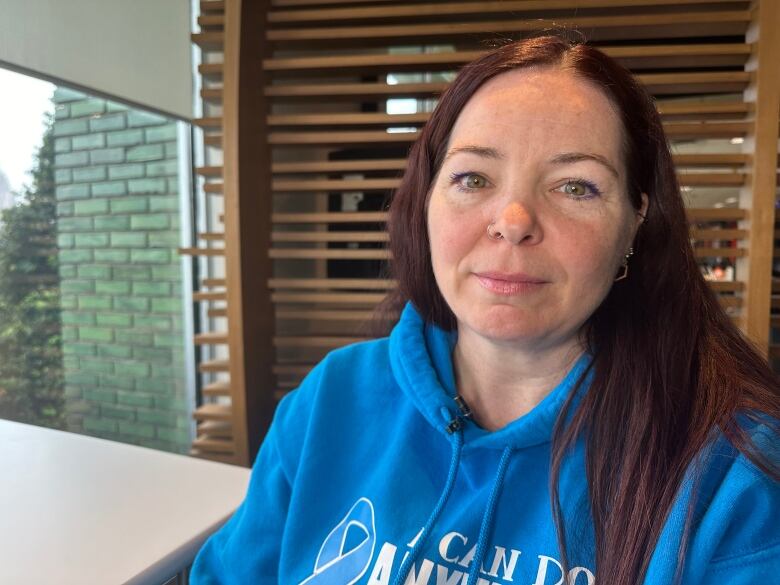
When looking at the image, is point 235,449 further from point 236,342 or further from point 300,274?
point 300,274

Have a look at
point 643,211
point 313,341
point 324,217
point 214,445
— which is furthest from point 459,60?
point 214,445

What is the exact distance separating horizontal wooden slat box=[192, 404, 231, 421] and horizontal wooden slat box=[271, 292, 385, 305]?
1.43 feet

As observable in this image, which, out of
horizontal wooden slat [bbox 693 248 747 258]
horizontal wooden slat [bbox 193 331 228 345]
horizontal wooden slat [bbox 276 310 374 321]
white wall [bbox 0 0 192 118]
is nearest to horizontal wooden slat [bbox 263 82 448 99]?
white wall [bbox 0 0 192 118]

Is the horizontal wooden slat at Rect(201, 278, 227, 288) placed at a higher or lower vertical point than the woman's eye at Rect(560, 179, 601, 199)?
lower

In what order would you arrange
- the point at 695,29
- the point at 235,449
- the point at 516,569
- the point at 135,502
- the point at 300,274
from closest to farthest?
1. the point at 516,569
2. the point at 135,502
3. the point at 695,29
4. the point at 235,449
5. the point at 300,274

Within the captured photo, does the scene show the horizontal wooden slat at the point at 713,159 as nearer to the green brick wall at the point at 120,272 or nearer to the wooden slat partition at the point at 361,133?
the wooden slat partition at the point at 361,133

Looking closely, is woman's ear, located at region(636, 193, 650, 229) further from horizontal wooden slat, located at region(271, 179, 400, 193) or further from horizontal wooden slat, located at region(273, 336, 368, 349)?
horizontal wooden slat, located at region(273, 336, 368, 349)

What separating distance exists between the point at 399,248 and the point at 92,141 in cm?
142

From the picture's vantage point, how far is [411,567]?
0.83 m

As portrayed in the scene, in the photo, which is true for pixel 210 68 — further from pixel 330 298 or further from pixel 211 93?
pixel 330 298

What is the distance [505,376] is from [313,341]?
3.95ft

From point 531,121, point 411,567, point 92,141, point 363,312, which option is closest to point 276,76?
point 92,141

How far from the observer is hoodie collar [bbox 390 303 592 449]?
2.86 ft

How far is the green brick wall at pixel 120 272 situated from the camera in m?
1.98
